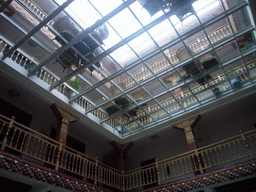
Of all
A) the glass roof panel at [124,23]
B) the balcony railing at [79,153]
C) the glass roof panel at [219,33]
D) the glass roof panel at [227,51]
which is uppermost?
the glass roof panel at [227,51]

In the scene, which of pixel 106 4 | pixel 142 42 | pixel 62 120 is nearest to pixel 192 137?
pixel 142 42

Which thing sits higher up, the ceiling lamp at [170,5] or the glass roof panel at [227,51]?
the glass roof panel at [227,51]

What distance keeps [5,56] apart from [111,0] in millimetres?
3345

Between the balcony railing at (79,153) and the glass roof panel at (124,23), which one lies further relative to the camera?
the glass roof panel at (124,23)

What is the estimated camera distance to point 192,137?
8.52 meters

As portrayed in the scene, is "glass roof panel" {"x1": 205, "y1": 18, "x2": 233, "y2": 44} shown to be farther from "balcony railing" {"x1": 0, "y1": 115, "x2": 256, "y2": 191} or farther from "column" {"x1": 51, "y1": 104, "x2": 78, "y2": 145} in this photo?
"column" {"x1": 51, "y1": 104, "x2": 78, "y2": 145}

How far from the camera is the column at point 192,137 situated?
7.65m

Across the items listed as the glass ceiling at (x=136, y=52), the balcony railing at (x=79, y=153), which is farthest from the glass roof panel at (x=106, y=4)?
the balcony railing at (x=79, y=153)

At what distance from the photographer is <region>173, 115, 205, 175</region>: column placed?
765 cm

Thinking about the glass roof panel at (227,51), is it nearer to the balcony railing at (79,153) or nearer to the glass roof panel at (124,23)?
the balcony railing at (79,153)

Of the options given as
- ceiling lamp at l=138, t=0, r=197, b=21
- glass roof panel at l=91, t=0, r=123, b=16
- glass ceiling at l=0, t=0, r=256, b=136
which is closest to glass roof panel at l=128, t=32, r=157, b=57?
glass ceiling at l=0, t=0, r=256, b=136

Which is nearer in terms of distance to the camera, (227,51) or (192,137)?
(192,137)

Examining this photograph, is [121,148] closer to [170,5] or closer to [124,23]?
[124,23]

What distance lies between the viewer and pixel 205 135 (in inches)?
387
